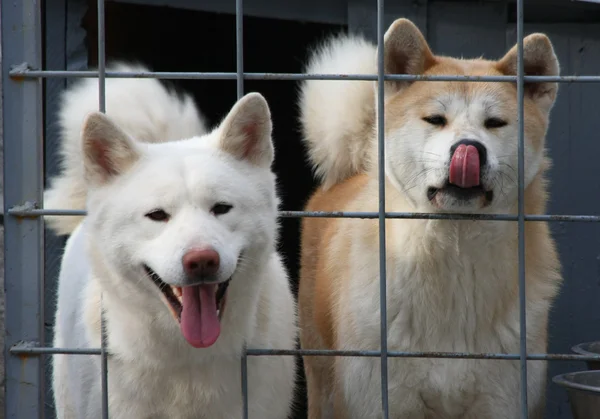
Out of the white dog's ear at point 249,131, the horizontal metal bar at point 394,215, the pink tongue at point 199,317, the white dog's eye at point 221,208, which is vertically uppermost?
the white dog's ear at point 249,131

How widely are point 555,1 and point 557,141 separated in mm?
695

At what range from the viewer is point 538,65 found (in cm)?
355

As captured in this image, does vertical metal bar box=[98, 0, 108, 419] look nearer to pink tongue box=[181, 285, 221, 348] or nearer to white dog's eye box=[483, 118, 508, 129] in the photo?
pink tongue box=[181, 285, 221, 348]

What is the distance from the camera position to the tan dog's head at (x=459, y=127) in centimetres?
330

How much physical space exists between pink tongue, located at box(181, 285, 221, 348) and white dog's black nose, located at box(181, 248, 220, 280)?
0.46 ft

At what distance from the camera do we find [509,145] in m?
3.44

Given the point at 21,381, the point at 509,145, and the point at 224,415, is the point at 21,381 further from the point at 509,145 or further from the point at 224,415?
the point at 509,145

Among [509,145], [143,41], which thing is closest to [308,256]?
[509,145]

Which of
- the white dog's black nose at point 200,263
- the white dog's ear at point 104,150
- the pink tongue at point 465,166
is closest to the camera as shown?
the white dog's black nose at point 200,263

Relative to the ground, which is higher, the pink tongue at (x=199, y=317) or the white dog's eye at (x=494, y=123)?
the white dog's eye at (x=494, y=123)

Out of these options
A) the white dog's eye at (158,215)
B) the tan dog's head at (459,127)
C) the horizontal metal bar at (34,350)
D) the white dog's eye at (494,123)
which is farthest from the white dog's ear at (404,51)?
the horizontal metal bar at (34,350)

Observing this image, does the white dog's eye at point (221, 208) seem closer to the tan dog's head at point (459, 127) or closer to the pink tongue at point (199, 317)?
the pink tongue at point (199, 317)

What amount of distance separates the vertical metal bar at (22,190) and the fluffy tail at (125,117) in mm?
530

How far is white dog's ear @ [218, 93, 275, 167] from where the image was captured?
3.06 m
